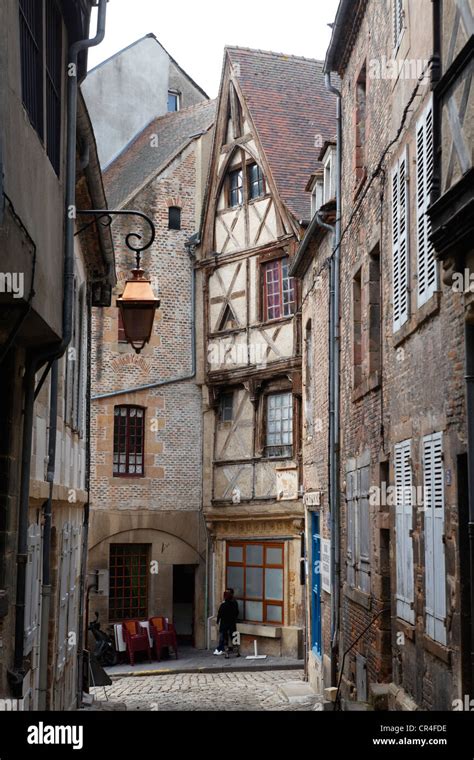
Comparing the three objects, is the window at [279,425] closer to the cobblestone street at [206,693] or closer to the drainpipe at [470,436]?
the cobblestone street at [206,693]

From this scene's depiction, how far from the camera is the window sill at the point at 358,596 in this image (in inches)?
488

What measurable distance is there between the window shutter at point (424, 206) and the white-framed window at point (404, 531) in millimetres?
1594

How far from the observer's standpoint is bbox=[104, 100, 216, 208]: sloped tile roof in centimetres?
2716

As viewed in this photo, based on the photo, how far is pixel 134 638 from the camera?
2289 centimetres

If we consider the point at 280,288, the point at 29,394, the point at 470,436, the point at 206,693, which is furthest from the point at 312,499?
the point at 470,436

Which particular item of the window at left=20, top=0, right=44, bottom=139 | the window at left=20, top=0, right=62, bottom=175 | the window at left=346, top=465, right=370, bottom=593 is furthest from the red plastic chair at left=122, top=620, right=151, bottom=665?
the window at left=20, top=0, right=44, bottom=139

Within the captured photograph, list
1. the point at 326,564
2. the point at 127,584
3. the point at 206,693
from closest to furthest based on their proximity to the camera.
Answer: the point at 326,564 → the point at 206,693 → the point at 127,584

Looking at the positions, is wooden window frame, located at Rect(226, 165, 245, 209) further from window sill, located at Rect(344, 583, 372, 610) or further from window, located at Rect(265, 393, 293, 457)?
window sill, located at Rect(344, 583, 372, 610)

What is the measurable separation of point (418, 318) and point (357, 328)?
438 cm

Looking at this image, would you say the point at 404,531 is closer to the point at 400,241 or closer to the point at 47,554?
the point at 400,241
